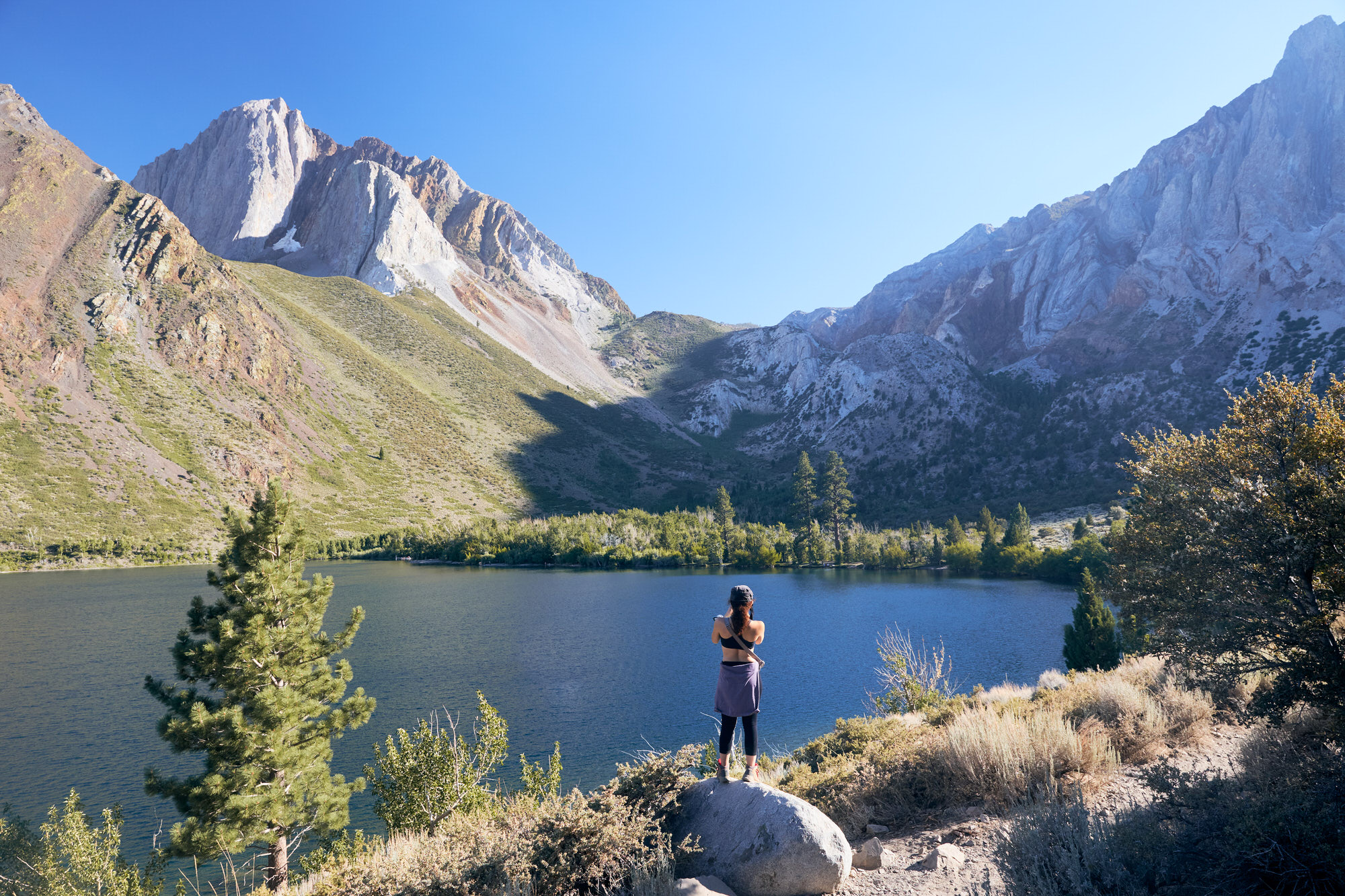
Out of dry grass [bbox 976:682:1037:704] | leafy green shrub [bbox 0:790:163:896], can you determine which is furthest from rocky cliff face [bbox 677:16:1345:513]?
leafy green shrub [bbox 0:790:163:896]

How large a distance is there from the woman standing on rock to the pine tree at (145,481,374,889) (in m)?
10.5

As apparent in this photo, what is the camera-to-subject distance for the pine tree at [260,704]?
12.5m

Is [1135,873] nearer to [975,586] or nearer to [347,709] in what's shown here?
[347,709]

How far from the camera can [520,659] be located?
36.0 meters

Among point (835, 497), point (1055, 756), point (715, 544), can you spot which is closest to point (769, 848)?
point (1055, 756)

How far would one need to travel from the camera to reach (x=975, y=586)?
63094 mm

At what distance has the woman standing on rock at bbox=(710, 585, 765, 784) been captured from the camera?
6863 mm

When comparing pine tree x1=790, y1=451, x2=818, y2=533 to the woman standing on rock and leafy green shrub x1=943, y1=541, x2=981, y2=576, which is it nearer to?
leafy green shrub x1=943, y1=541, x2=981, y2=576

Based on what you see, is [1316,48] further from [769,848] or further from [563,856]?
[563,856]

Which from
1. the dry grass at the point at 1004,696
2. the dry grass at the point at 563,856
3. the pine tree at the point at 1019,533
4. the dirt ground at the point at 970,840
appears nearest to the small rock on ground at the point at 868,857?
the dirt ground at the point at 970,840

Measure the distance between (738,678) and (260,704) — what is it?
446 inches

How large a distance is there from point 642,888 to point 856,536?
9119 centimetres

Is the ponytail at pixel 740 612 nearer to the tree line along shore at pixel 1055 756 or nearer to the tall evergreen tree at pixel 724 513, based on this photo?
the tree line along shore at pixel 1055 756

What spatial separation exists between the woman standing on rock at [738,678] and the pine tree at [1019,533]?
2980 inches
